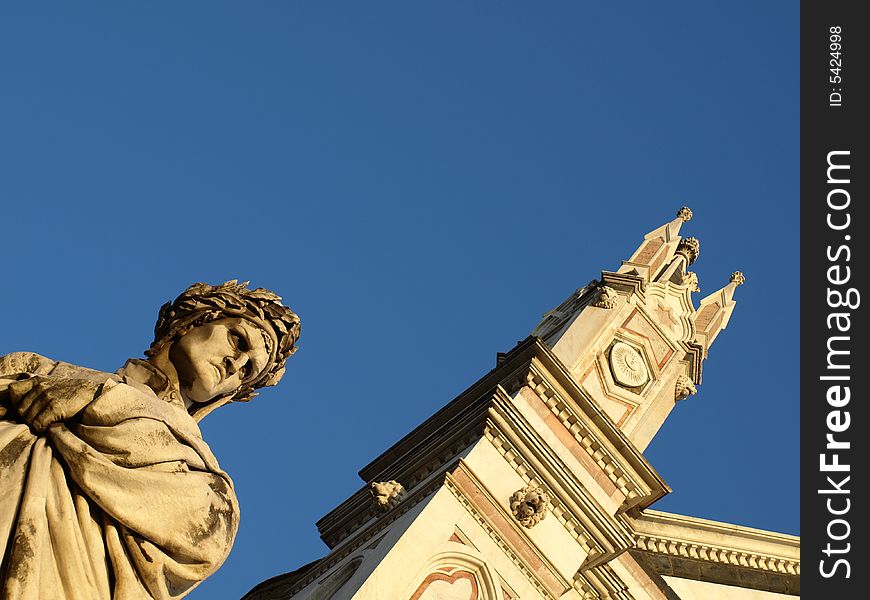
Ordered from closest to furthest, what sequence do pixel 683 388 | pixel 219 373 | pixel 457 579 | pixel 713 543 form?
pixel 219 373
pixel 457 579
pixel 683 388
pixel 713 543

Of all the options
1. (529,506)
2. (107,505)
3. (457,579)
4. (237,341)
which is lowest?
(107,505)

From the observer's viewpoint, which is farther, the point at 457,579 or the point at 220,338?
the point at 457,579

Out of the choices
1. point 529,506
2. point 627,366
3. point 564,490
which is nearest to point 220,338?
point 529,506

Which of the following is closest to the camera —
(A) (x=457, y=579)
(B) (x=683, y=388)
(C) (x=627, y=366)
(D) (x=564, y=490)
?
(A) (x=457, y=579)

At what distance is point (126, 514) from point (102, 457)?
193 mm

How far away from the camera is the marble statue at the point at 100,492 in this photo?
12.9ft

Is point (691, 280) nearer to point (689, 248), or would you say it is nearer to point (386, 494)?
point (689, 248)

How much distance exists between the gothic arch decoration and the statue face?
643 cm

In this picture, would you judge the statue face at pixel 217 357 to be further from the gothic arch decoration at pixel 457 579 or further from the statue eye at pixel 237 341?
the gothic arch decoration at pixel 457 579

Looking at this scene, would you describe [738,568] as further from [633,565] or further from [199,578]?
[199,578]

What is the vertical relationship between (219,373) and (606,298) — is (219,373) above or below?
below

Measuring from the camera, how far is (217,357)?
189 inches

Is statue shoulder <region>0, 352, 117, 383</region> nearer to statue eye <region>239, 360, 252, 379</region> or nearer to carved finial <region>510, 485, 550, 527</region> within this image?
statue eye <region>239, 360, 252, 379</region>

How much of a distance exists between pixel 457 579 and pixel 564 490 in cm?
159
